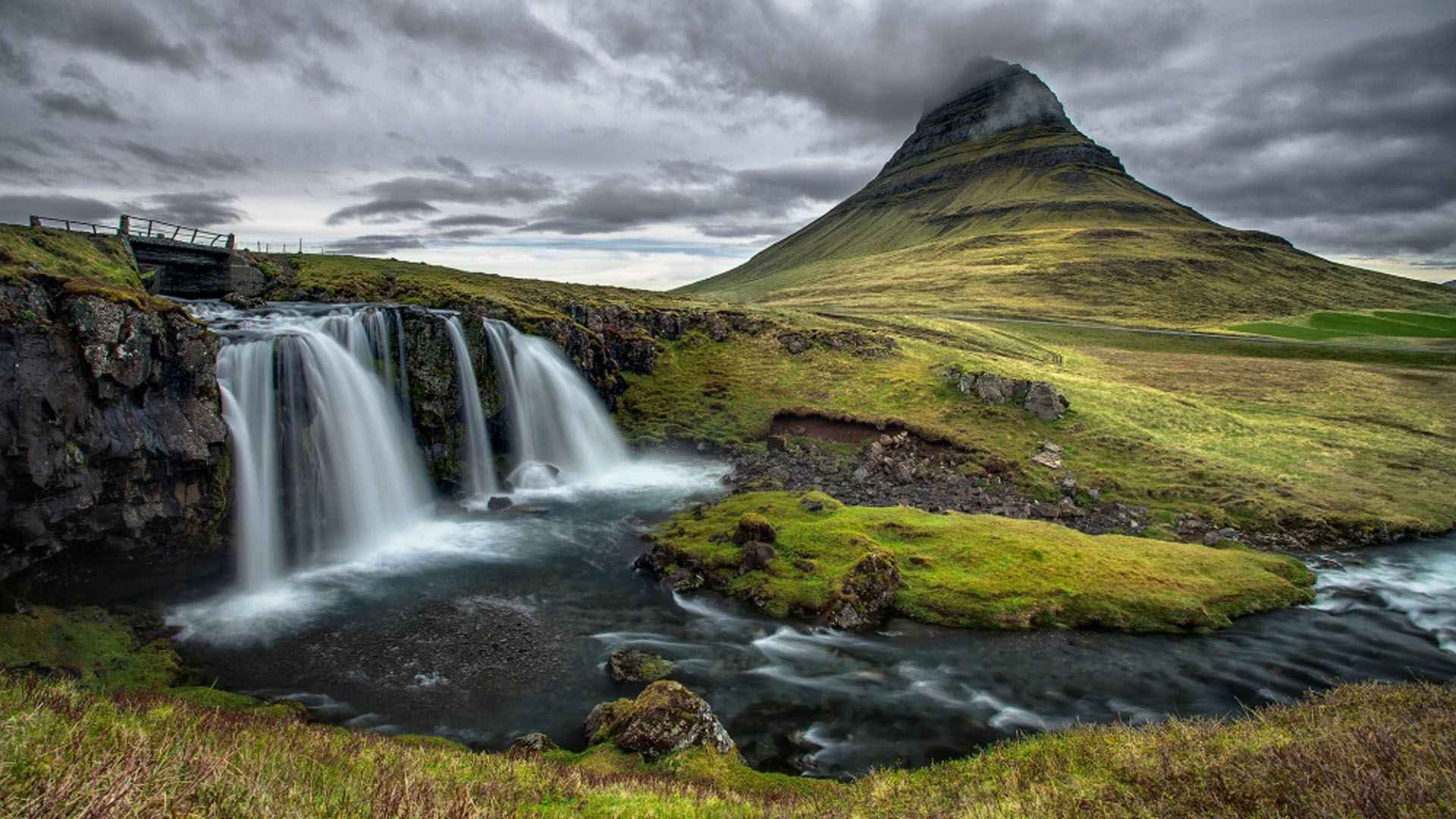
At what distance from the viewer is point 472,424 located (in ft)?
145

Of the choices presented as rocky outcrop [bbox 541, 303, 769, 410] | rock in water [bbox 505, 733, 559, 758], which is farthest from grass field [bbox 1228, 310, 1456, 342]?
rock in water [bbox 505, 733, 559, 758]

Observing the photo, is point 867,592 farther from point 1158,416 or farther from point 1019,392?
point 1158,416

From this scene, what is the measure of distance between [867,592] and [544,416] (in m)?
31.5

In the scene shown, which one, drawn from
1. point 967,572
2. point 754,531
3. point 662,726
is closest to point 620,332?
point 754,531

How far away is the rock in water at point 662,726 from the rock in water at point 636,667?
12.1ft

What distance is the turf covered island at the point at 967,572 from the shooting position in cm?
2500

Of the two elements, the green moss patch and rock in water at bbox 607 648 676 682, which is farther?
rock in water at bbox 607 648 676 682

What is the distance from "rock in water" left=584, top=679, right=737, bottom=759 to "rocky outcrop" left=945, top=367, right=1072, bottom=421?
4142 cm

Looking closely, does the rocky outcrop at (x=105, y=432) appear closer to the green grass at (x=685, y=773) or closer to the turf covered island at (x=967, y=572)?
the green grass at (x=685, y=773)

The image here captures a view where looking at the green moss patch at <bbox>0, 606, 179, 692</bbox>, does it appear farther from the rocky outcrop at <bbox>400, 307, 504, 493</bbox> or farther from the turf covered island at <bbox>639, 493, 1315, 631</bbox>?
the rocky outcrop at <bbox>400, 307, 504, 493</bbox>

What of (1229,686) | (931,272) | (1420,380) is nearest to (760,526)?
(1229,686)

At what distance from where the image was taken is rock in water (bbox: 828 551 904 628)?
24875 millimetres

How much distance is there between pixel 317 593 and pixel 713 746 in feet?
65.8

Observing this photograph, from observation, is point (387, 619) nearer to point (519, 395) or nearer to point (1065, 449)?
point (519, 395)
